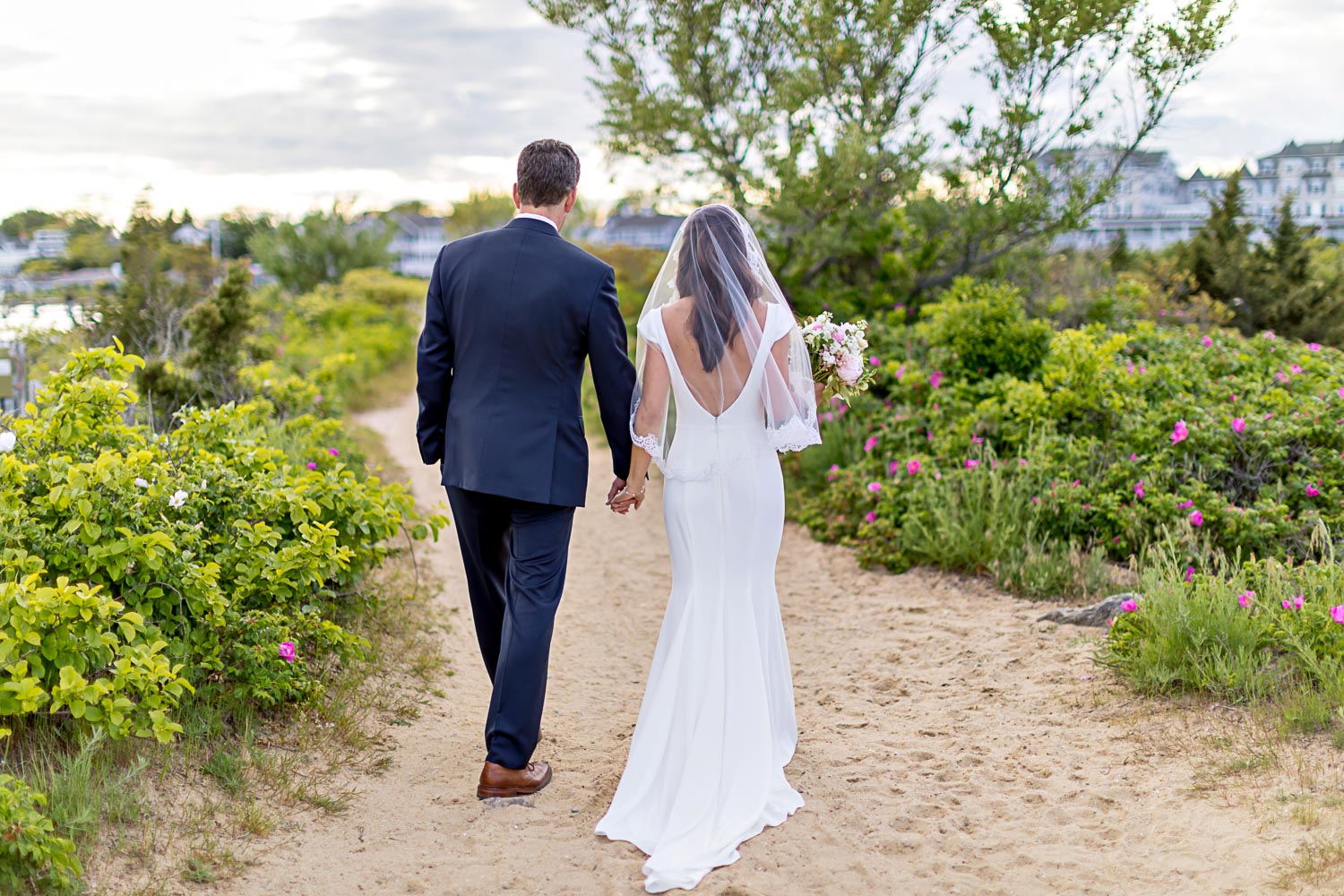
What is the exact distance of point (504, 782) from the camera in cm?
387

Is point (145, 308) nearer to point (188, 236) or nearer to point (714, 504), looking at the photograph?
point (714, 504)

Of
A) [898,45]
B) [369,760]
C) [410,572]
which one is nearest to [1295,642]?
[369,760]

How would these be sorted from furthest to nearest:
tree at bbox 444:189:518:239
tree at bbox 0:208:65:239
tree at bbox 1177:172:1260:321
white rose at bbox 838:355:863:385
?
tree at bbox 444:189:518:239 → tree at bbox 0:208:65:239 → tree at bbox 1177:172:1260:321 → white rose at bbox 838:355:863:385

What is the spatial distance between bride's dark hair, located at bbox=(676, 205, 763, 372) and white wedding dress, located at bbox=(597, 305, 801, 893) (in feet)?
0.42

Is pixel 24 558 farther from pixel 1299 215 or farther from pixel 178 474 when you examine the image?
pixel 1299 215

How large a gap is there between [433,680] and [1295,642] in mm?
3962

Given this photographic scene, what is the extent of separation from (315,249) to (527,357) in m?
31.4

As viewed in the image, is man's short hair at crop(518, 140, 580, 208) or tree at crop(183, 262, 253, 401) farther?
tree at crop(183, 262, 253, 401)

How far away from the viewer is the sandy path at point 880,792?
3330mm

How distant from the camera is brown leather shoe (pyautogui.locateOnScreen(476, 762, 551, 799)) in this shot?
3.87 meters

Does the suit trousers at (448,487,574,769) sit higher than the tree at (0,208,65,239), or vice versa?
the tree at (0,208,65,239)

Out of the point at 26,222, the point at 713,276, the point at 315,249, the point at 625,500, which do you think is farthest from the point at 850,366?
the point at 315,249

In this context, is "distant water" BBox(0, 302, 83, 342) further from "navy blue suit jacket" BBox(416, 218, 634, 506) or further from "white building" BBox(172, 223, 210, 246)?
"white building" BBox(172, 223, 210, 246)

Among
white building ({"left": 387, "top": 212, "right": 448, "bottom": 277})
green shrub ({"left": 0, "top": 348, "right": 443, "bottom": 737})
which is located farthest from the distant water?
white building ({"left": 387, "top": 212, "right": 448, "bottom": 277})
